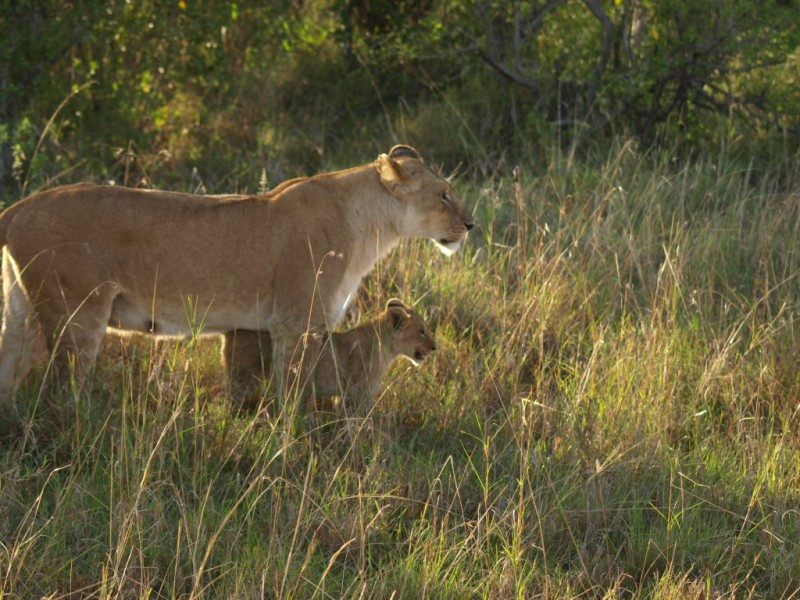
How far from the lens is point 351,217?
5.62 metres

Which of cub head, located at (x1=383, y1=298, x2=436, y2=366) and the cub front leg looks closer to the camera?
the cub front leg

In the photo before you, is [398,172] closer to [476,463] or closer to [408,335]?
[408,335]

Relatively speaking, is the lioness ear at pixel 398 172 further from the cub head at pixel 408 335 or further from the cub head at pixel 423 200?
the cub head at pixel 408 335

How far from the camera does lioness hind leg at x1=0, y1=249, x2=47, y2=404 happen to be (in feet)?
17.3

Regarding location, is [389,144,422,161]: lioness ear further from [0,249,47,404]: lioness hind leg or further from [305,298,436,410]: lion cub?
[0,249,47,404]: lioness hind leg

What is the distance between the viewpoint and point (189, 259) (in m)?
5.36

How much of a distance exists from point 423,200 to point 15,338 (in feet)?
6.43

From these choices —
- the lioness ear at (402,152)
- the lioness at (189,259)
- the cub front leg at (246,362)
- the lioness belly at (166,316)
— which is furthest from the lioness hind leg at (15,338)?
the lioness ear at (402,152)

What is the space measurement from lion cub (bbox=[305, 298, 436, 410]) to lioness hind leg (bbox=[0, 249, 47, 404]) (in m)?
1.22

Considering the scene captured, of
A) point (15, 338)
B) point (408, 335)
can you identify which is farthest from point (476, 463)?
point (15, 338)

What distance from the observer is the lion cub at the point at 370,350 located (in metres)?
5.68

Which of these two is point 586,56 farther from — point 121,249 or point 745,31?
point 121,249

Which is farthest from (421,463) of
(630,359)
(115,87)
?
(115,87)

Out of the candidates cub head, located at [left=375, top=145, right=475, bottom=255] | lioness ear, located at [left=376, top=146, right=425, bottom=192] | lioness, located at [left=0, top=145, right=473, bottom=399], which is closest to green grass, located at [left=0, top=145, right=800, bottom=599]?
lioness, located at [left=0, top=145, right=473, bottom=399]
